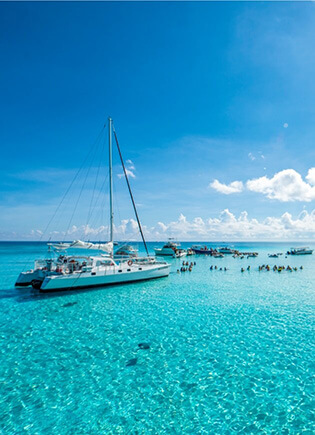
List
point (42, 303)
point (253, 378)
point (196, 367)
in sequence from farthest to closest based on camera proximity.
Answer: point (42, 303)
point (196, 367)
point (253, 378)

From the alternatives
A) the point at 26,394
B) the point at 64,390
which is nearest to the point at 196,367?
the point at 64,390

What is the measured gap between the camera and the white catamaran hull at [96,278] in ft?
79.5

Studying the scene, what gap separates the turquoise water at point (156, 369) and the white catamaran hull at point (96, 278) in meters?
3.19

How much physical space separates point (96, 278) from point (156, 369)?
16864mm

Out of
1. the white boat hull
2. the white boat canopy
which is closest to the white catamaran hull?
the white boat hull

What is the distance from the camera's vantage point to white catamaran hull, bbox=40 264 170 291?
24.2 m

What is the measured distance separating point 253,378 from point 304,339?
20.9ft

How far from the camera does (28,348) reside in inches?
502

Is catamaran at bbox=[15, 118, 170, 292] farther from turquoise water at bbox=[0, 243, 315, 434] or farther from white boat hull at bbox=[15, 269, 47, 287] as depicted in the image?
turquoise water at bbox=[0, 243, 315, 434]

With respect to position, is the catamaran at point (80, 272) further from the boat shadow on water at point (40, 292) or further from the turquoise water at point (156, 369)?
the turquoise water at point (156, 369)

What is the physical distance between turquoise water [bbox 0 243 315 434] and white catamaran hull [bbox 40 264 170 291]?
3.19 meters

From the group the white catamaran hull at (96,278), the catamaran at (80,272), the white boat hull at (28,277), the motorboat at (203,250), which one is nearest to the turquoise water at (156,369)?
the white catamaran hull at (96,278)

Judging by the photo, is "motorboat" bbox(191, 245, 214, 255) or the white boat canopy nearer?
the white boat canopy

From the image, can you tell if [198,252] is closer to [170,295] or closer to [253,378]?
[170,295]
